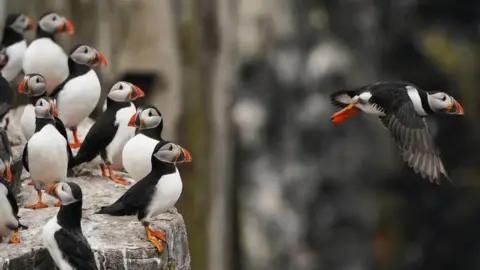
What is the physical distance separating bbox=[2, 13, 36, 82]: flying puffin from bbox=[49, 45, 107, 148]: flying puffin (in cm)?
108

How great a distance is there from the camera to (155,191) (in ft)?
25.4

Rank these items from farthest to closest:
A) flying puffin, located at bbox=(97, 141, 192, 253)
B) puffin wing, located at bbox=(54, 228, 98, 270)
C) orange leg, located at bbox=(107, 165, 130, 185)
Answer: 1. orange leg, located at bbox=(107, 165, 130, 185)
2. flying puffin, located at bbox=(97, 141, 192, 253)
3. puffin wing, located at bbox=(54, 228, 98, 270)

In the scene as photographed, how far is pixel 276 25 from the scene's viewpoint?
24844 mm

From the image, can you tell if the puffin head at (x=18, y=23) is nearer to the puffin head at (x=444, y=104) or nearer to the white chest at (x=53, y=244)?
the puffin head at (x=444, y=104)

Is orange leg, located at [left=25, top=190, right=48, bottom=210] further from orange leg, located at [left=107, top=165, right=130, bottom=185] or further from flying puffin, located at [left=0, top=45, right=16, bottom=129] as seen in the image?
flying puffin, located at [left=0, top=45, right=16, bottom=129]

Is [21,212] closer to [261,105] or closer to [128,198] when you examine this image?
[128,198]

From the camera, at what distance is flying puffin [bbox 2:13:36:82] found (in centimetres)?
1024

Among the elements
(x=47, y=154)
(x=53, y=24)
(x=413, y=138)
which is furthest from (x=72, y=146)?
(x=413, y=138)

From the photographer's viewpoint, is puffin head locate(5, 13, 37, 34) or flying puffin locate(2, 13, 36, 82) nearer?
flying puffin locate(2, 13, 36, 82)

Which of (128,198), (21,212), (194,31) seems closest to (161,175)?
(128,198)

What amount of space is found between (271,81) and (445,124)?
5508 mm

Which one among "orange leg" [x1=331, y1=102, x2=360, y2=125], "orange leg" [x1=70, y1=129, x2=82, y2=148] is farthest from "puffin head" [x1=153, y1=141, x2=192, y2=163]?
"orange leg" [x1=70, y1=129, x2=82, y2=148]

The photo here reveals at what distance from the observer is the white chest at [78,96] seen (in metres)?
9.15

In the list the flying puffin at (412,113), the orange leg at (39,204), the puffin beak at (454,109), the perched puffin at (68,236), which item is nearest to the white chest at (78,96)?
the orange leg at (39,204)
